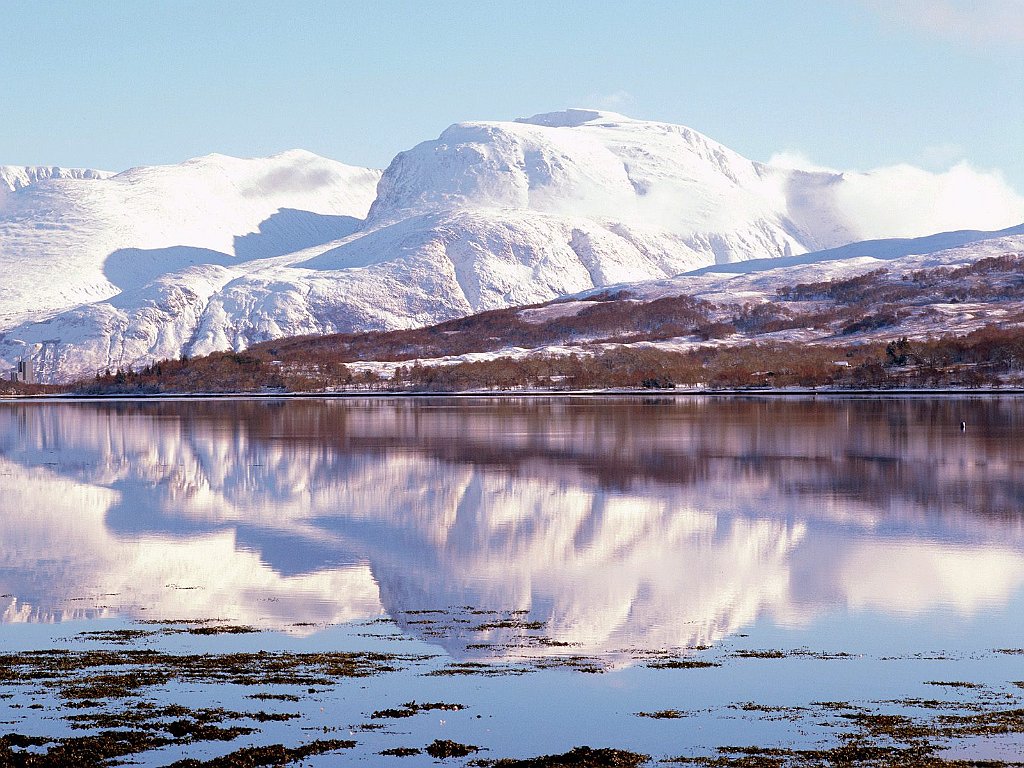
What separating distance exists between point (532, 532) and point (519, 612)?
12309 mm

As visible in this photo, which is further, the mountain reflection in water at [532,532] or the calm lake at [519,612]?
the mountain reflection in water at [532,532]

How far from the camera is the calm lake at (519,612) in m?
19.2

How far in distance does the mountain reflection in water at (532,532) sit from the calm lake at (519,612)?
163mm

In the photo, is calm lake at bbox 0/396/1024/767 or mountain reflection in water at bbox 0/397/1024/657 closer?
calm lake at bbox 0/396/1024/767

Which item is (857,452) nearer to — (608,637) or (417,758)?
(608,637)

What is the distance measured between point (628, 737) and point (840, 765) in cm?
302

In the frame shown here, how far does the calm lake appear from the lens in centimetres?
1923

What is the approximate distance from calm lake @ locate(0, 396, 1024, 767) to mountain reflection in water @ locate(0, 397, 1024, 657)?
163 mm

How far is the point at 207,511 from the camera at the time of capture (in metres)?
47.3

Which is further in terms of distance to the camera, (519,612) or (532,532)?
(532,532)

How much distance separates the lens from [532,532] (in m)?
40.5

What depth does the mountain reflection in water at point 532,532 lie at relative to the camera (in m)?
29.0

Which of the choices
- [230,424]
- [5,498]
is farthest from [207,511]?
[230,424]

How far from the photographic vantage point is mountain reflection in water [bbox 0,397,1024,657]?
2905 centimetres
